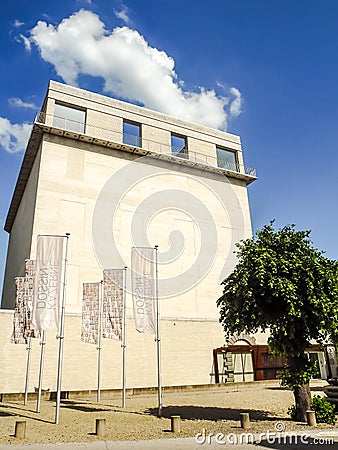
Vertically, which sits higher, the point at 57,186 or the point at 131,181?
the point at 131,181

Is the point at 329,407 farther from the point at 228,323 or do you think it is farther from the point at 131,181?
the point at 131,181

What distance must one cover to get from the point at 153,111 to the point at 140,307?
23.0 meters

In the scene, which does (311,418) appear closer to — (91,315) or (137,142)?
(91,315)

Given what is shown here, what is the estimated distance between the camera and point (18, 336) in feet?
56.7

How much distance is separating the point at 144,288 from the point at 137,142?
18.4 m

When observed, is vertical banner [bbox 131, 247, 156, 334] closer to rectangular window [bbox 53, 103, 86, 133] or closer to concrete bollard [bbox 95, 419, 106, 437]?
concrete bollard [bbox 95, 419, 106, 437]

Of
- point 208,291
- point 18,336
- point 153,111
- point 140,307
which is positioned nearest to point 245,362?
point 208,291

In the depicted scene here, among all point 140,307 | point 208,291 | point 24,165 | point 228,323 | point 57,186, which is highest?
point 24,165

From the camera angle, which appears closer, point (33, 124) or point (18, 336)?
point (18, 336)

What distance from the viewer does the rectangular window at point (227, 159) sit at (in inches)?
1430

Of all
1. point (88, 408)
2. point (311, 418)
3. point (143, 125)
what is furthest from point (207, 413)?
point (143, 125)

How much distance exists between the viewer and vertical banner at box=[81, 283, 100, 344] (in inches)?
759

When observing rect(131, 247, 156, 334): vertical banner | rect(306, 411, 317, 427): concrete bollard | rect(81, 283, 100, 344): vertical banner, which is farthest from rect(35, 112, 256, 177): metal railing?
rect(306, 411, 317, 427): concrete bollard

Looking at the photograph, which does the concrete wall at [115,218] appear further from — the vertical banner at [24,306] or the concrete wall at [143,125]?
the vertical banner at [24,306]
